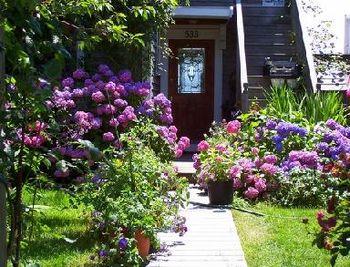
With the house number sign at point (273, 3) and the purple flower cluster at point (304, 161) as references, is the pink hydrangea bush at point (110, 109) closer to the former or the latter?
the purple flower cluster at point (304, 161)

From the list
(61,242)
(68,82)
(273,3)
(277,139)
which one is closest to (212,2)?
(273,3)

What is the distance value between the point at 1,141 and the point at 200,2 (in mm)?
10872

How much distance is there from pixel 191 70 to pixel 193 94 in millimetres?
501

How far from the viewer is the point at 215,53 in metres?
12.8

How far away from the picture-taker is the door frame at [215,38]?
41.7ft

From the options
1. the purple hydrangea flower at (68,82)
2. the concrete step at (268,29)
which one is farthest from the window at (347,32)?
the purple hydrangea flower at (68,82)

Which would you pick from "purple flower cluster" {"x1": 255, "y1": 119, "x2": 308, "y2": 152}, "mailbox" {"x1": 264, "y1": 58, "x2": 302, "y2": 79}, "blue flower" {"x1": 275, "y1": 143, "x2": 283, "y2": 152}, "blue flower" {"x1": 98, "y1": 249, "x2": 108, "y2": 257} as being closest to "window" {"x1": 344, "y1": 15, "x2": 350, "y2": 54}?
"mailbox" {"x1": 264, "y1": 58, "x2": 302, "y2": 79}

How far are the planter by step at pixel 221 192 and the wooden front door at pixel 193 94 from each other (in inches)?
220

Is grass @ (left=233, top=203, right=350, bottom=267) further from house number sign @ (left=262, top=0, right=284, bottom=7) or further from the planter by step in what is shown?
house number sign @ (left=262, top=0, right=284, bottom=7)

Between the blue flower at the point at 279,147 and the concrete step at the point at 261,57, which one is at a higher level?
the concrete step at the point at 261,57

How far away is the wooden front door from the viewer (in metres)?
13.0

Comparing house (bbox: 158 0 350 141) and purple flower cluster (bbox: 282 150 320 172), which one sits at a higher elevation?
house (bbox: 158 0 350 141)

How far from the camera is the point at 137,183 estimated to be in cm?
521

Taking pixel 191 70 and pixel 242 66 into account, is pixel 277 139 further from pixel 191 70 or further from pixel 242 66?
pixel 191 70
